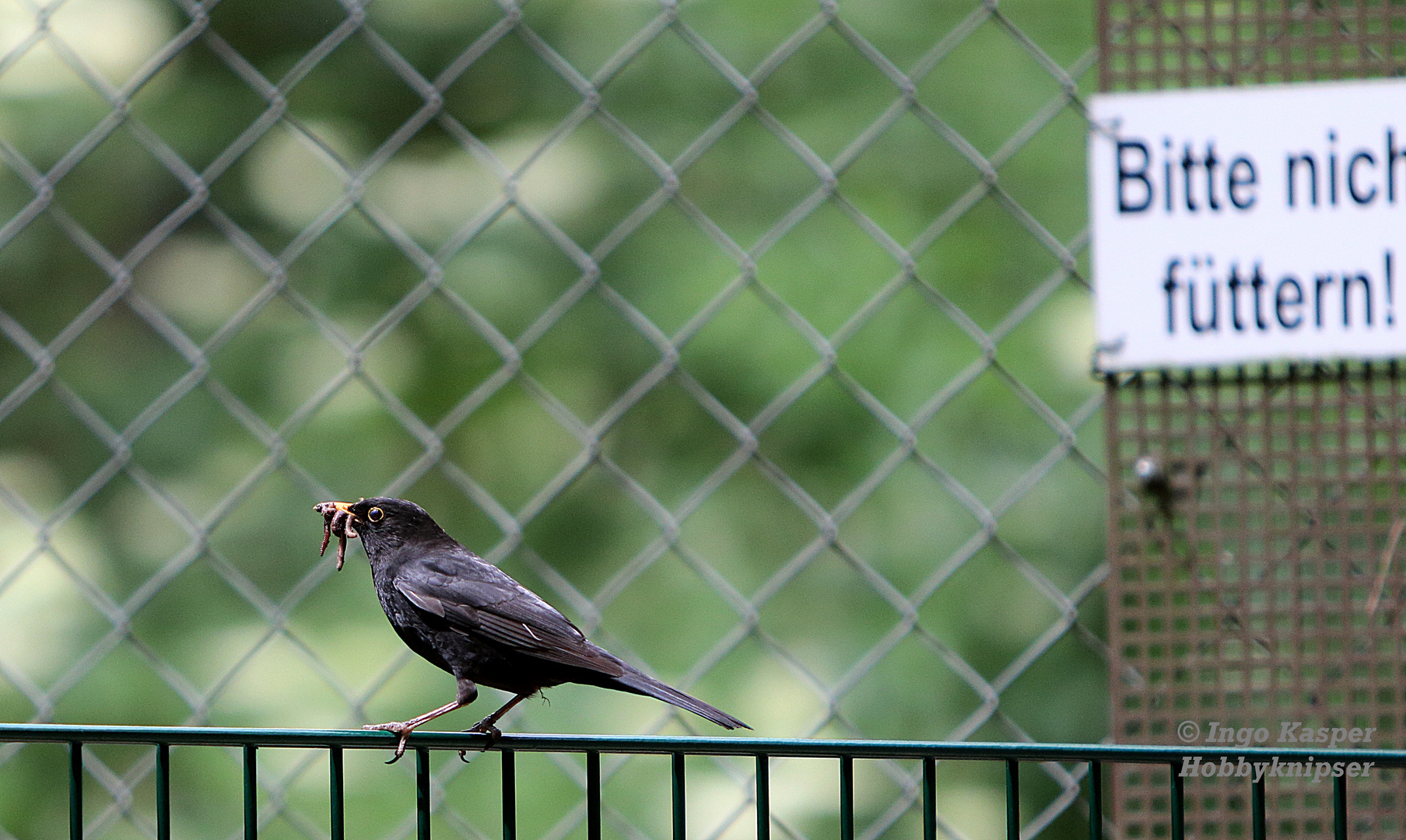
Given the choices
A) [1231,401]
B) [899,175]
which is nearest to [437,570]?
[1231,401]

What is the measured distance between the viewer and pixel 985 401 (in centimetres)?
140

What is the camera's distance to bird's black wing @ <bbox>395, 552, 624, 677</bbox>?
76cm

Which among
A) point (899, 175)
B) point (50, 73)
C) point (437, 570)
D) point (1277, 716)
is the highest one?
point (50, 73)

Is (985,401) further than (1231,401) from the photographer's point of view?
Yes

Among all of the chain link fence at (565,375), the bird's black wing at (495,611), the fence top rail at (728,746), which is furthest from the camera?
the chain link fence at (565,375)

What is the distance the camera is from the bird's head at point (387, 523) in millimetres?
802

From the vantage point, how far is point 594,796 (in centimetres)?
65

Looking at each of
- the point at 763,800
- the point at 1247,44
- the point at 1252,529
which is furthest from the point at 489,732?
the point at 1247,44

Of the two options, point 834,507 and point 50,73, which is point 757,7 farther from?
point 50,73

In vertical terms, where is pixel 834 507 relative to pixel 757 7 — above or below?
below

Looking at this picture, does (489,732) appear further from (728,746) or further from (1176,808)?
(1176,808)

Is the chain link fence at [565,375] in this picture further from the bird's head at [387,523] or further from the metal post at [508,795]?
the metal post at [508,795]

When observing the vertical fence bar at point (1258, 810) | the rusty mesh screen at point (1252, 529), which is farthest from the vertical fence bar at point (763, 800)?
the rusty mesh screen at point (1252, 529)

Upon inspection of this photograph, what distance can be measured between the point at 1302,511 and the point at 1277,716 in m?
0.15
